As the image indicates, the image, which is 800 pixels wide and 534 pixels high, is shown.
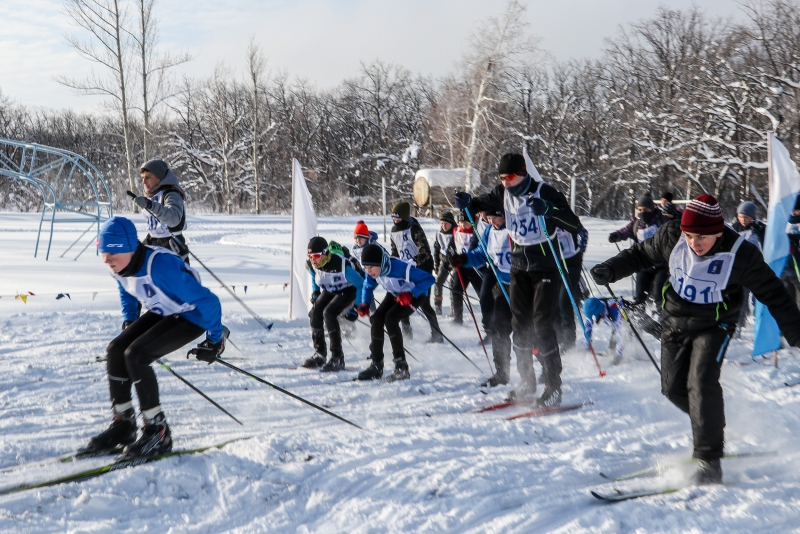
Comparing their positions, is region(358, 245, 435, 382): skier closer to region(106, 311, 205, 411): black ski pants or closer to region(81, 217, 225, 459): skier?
region(81, 217, 225, 459): skier

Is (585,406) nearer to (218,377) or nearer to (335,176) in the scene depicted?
(218,377)

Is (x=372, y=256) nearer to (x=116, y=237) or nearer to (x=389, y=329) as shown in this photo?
(x=389, y=329)

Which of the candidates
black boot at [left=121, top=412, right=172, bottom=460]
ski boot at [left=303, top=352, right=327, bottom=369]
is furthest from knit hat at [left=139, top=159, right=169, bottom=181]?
black boot at [left=121, top=412, right=172, bottom=460]

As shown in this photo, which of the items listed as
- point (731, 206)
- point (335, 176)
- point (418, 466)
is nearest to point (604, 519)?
point (418, 466)

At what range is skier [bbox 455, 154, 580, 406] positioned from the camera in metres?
4.76

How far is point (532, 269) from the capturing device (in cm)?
488

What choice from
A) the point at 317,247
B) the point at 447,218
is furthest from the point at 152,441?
the point at 447,218

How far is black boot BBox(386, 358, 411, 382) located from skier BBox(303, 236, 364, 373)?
703 mm

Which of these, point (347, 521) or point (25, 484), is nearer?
point (347, 521)

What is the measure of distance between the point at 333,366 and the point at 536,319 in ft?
7.76

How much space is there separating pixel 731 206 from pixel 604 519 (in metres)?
33.8

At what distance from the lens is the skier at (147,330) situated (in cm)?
366

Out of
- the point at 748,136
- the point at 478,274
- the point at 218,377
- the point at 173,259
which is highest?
the point at 748,136

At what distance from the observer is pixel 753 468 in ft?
11.6
